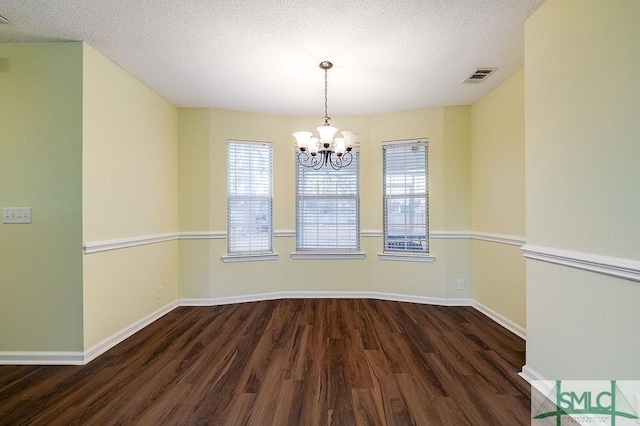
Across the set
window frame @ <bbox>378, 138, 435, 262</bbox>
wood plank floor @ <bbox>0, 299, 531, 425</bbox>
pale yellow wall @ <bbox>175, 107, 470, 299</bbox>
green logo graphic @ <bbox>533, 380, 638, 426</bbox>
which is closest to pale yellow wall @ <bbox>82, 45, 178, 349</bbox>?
pale yellow wall @ <bbox>175, 107, 470, 299</bbox>

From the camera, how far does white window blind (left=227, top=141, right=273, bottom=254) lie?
3951 mm

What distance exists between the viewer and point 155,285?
11.0 feet

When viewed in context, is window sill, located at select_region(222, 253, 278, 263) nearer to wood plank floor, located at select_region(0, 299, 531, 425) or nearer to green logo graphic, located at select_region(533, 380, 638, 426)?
wood plank floor, located at select_region(0, 299, 531, 425)

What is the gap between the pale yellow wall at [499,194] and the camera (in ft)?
9.27

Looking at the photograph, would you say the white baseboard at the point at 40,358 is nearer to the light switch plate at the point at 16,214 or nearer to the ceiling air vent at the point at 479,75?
the light switch plate at the point at 16,214

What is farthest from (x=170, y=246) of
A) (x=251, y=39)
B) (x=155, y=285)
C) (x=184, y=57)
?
(x=251, y=39)

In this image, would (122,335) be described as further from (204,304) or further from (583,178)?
(583,178)

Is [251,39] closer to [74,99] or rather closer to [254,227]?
[74,99]

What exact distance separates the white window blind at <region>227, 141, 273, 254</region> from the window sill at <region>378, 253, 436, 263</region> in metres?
1.61

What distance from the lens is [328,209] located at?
4.17 meters

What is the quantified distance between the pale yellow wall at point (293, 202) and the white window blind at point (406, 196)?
0.09 meters

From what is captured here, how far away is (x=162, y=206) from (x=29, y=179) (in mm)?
1258

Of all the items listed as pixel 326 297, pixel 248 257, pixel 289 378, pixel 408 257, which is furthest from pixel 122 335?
pixel 408 257

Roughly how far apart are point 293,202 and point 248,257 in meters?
0.98
